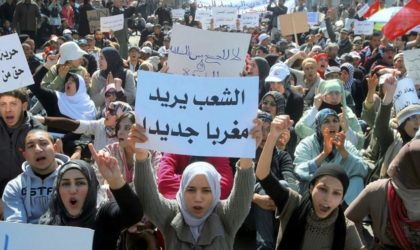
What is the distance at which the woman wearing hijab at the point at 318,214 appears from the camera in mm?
3322

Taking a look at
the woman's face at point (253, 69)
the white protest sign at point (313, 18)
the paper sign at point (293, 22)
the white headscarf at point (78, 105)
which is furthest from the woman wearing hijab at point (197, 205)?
the white protest sign at point (313, 18)

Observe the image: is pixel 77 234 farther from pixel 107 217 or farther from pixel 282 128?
pixel 282 128

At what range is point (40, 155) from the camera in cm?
371

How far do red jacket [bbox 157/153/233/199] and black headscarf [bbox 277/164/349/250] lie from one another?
0.57m

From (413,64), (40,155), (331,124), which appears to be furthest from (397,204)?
(413,64)

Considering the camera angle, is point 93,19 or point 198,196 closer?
point 198,196

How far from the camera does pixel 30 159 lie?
12.2 feet

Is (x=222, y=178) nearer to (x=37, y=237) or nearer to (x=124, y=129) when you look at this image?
(x=124, y=129)

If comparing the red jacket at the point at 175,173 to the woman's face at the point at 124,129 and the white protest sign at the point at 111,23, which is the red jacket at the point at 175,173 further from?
the white protest sign at the point at 111,23

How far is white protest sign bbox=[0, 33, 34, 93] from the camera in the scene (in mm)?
5047

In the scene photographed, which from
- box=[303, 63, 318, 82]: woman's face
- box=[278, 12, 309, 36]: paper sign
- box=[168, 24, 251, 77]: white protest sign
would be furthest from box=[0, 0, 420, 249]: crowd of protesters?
box=[278, 12, 309, 36]: paper sign

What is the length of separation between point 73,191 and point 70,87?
3752mm

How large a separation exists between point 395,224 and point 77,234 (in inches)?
65.5

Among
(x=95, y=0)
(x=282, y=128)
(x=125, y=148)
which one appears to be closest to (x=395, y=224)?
(x=282, y=128)
